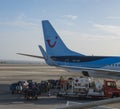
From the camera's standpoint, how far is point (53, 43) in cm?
3931

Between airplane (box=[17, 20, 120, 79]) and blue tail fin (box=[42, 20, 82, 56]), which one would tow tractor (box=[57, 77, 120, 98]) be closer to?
airplane (box=[17, 20, 120, 79])

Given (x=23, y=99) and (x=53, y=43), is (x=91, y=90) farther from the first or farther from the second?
(x=53, y=43)

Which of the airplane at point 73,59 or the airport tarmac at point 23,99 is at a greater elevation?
the airplane at point 73,59

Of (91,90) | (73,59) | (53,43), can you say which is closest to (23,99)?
(91,90)

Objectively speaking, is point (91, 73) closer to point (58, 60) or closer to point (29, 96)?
point (58, 60)

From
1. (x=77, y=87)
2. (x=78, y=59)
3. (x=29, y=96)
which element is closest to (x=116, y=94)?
(x=77, y=87)

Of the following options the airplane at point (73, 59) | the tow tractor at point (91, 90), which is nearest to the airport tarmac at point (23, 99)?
the tow tractor at point (91, 90)

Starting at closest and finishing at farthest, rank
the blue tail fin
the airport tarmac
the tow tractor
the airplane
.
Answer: the airport tarmac
the tow tractor
the airplane
the blue tail fin

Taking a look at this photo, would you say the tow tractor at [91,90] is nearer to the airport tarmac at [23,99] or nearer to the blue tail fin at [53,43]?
the airport tarmac at [23,99]

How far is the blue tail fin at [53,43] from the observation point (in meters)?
39.1

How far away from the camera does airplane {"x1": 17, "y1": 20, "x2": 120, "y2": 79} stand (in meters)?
32.6

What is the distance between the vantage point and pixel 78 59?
120 ft

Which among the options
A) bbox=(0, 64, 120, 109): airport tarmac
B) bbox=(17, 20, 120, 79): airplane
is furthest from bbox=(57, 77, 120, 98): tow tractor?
bbox=(17, 20, 120, 79): airplane

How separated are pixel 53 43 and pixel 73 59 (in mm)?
4149
